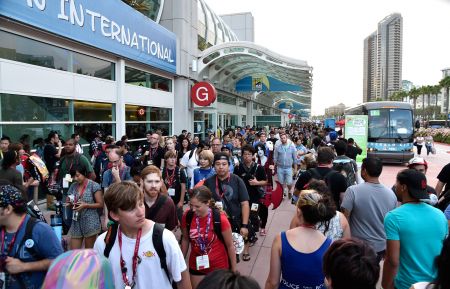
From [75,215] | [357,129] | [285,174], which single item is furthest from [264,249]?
[357,129]

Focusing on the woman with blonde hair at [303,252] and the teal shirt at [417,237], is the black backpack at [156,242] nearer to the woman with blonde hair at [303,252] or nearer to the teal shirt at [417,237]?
the woman with blonde hair at [303,252]

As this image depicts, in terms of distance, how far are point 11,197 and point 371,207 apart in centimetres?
338

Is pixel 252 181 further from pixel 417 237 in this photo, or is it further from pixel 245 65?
pixel 245 65

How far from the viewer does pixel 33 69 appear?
27.6ft

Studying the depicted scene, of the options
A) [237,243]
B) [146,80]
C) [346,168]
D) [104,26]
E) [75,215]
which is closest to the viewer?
[237,243]

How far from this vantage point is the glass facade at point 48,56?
25.8 ft

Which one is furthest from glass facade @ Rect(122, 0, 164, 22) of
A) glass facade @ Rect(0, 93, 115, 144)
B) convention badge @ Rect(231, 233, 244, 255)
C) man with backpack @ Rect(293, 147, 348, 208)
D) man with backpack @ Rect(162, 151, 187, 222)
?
convention badge @ Rect(231, 233, 244, 255)

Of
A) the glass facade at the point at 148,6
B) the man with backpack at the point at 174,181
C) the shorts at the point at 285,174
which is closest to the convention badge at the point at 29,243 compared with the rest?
the man with backpack at the point at 174,181

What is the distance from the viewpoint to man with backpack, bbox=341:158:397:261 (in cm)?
354

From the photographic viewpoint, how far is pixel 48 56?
900cm

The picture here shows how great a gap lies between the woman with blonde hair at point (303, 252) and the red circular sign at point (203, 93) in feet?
48.9

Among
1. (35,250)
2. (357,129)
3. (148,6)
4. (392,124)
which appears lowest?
(35,250)

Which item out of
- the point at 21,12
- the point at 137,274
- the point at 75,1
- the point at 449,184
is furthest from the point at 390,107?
the point at 137,274

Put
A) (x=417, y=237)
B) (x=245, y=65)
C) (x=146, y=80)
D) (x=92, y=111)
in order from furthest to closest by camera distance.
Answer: (x=245, y=65), (x=146, y=80), (x=92, y=111), (x=417, y=237)
